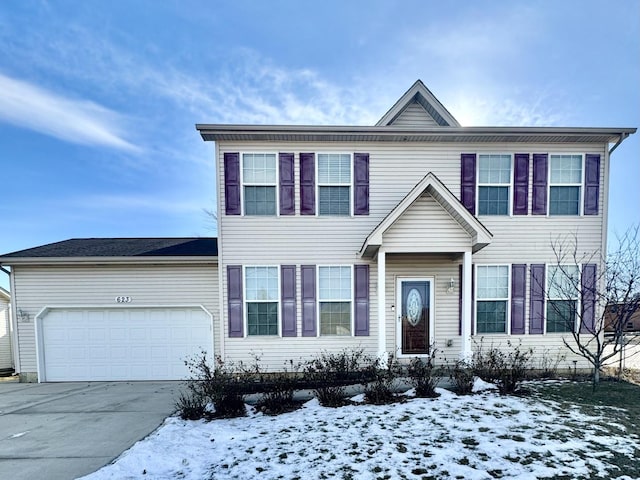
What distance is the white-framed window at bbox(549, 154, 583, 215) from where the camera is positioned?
750cm

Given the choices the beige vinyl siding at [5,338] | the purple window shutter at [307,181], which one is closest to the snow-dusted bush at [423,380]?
the purple window shutter at [307,181]

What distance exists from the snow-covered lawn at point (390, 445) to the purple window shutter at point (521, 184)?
172 inches

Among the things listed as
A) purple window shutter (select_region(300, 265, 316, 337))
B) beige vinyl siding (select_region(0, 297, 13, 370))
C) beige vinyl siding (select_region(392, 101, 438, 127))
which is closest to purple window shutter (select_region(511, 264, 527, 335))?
beige vinyl siding (select_region(392, 101, 438, 127))

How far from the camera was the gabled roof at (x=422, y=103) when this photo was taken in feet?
26.1

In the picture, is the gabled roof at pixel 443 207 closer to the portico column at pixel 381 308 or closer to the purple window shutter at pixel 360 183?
the portico column at pixel 381 308

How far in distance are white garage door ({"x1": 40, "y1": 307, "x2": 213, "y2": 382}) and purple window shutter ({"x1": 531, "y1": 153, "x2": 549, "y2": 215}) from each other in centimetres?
881

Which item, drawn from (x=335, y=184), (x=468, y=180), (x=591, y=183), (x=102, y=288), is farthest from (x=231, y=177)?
(x=591, y=183)

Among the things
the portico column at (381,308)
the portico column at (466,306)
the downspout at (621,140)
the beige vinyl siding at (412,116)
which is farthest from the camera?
the beige vinyl siding at (412,116)

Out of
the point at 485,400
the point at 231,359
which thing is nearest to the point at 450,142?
the point at 485,400

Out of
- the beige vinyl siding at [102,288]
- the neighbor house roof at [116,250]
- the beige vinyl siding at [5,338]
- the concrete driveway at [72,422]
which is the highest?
the neighbor house roof at [116,250]

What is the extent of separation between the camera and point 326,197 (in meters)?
7.46

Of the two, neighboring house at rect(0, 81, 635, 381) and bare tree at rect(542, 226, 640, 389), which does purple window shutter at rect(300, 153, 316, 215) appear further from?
bare tree at rect(542, 226, 640, 389)

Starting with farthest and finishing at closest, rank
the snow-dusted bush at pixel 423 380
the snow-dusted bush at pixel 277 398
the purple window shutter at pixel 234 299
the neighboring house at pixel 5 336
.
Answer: the neighboring house at pixel 5 336 < the purple window shutter at pixel 234 299 < the snow-dusted bush at pixel 423 380 < the snow-dusted bush at pixel 277 398

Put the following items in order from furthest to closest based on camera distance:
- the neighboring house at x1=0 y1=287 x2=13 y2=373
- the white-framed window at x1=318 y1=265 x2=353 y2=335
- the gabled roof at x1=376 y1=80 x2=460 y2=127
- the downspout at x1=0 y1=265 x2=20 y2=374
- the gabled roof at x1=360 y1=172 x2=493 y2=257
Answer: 1. the neighboring house at x1=0 y1=287 x2=13 y2=373
2. the gabled roof at x1=376 y1=80 x2=460 y2=127
3. the downspout at x1=0 y1=265 x2=20 y2=374
4. the white-framed window at x1=318 y1=265 x2=353 y2=335
5. the gabled roof at x1=360 y1=172 x2=493 y2=257
